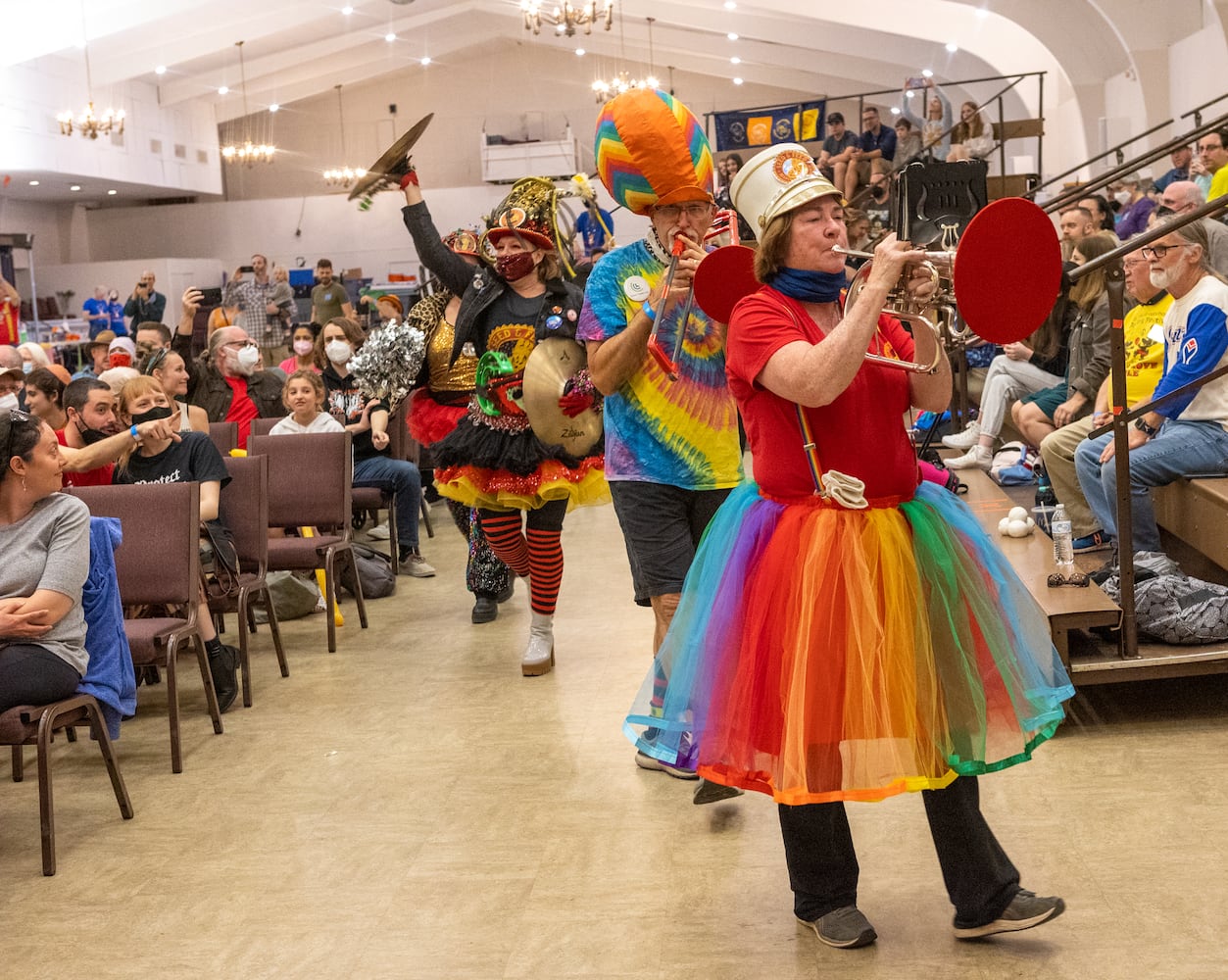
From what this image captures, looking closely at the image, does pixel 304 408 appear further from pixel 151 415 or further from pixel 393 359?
pixel 151 415

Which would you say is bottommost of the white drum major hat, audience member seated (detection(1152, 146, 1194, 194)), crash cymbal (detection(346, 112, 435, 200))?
the white drum major hat

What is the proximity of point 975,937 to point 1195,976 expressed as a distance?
1.26 feet

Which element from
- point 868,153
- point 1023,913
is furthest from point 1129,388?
point 868,153

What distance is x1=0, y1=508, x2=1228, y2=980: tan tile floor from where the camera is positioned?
2586 mm

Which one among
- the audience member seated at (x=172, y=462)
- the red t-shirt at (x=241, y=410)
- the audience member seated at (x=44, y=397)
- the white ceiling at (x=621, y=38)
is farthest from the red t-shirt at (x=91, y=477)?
the white ceiling at (x=621, y=38)

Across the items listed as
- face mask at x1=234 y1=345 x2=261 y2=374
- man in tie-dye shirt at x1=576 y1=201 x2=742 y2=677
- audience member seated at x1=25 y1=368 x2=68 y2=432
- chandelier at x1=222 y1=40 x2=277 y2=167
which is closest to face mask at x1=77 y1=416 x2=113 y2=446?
audience member seated at x1=25 y1=368 x2=68 y2=432

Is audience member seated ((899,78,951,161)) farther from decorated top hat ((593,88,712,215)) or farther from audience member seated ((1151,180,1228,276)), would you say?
decorated top hat ((593,88,712,215))

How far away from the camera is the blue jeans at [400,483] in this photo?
6.81 meters

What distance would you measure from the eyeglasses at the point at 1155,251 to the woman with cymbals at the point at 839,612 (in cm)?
213

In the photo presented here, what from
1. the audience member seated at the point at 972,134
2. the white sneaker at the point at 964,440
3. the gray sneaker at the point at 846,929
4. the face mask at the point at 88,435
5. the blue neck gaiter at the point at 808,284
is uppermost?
the audience member seated at the point at 972,134

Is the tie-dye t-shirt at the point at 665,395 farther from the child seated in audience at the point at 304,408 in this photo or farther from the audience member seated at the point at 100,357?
the audience member seated at the point at 100,357

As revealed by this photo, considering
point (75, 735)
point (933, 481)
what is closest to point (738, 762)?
point (933, 481)

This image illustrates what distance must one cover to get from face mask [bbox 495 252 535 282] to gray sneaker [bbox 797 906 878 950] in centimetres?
275

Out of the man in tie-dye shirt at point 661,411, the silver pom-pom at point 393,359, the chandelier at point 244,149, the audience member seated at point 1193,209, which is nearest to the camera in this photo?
the man in tie-dye shirt at point 661,411
